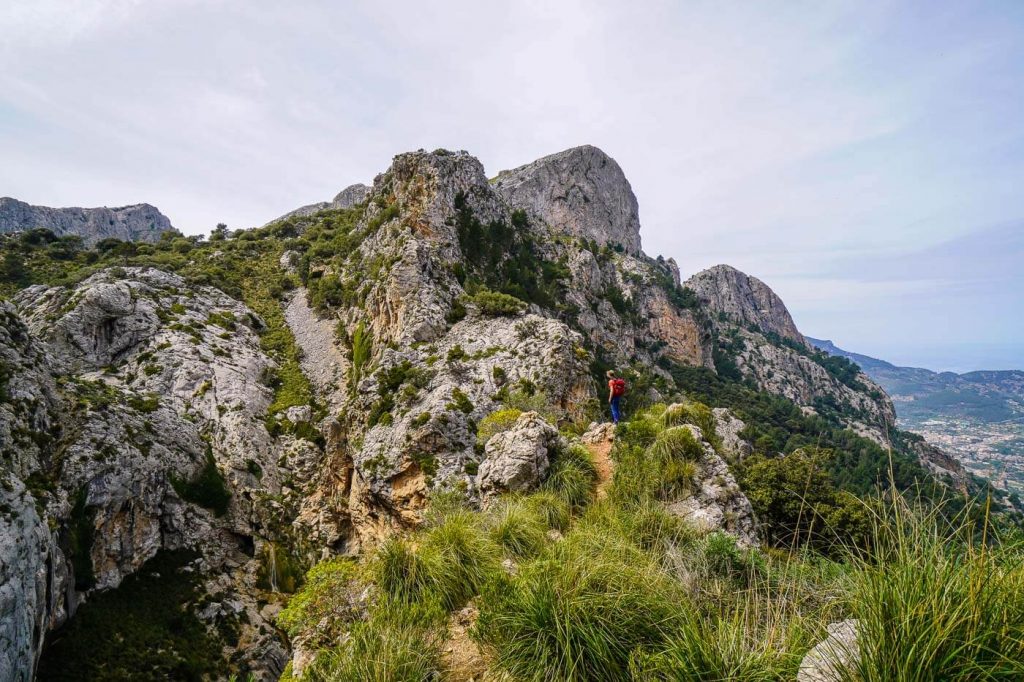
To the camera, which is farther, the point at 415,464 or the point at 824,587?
A: the point at 415,464

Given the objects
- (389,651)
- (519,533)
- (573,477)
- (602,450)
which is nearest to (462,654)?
(389,651)

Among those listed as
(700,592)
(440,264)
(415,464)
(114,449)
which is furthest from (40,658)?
(440,264)

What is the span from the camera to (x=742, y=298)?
140 metres

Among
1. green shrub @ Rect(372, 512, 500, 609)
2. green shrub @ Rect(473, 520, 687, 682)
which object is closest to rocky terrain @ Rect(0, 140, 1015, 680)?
green shrub @ Rect(473, 520, 687, 682)

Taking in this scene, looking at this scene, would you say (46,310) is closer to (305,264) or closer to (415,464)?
(305,264)

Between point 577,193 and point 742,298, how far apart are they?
6848 cm

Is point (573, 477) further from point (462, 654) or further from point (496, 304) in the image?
point (496, 304)

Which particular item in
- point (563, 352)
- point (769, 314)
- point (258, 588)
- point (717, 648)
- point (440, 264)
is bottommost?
point (258, 588)

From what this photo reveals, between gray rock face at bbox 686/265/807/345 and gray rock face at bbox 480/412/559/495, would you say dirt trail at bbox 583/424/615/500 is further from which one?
gray rock face at bbox 686/265/807/345

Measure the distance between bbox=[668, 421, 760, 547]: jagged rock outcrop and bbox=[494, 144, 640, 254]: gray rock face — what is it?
97.9 m

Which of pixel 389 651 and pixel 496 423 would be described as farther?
pixel 496 423

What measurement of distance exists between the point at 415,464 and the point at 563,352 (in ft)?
26.9

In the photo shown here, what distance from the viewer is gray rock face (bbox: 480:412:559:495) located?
31.9 feet

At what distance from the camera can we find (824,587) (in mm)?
4180
